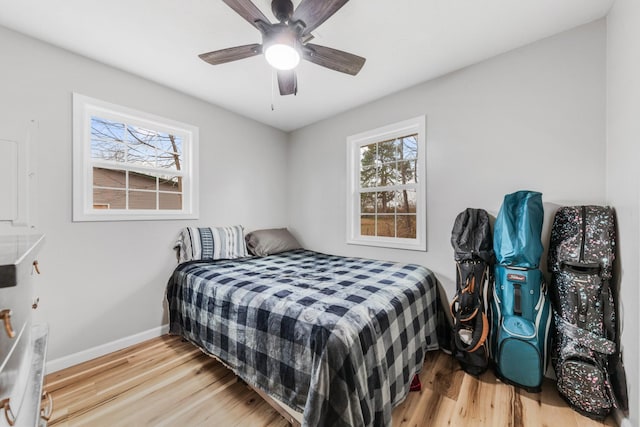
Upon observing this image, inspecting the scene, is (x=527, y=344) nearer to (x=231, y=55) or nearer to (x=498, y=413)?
(x=498, y=413)

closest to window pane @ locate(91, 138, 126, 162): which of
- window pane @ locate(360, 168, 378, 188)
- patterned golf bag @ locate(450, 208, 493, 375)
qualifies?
window pane @ locate(360, 168, 378, 188)

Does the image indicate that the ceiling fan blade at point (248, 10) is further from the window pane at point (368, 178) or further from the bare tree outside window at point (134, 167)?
the window pane at point (368, 178)

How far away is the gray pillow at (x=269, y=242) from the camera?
299 cm

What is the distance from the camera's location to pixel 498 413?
144 cm

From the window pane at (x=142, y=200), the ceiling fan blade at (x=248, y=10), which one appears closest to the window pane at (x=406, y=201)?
the ceiling fan blade at (x=248, y=10)

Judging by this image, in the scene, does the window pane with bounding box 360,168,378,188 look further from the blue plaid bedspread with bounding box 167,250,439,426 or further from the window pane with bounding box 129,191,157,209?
the window pane with bounding box 129,191,157,209

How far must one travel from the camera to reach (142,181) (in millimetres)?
2414

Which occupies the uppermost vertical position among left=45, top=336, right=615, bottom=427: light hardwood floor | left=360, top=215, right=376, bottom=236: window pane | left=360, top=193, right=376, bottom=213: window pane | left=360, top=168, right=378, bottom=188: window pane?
left=360, top=168, right=378, bottom=188: window pane

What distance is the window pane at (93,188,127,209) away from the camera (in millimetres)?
2119

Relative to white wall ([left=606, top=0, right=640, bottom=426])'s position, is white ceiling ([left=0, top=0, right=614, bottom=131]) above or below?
above

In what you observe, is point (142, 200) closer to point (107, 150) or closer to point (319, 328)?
point (107, 150)

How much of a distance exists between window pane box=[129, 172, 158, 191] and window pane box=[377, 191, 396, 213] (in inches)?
94.4

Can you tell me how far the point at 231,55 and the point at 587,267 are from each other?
2.52 m

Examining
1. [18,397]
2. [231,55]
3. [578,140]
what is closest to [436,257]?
[578,140]
